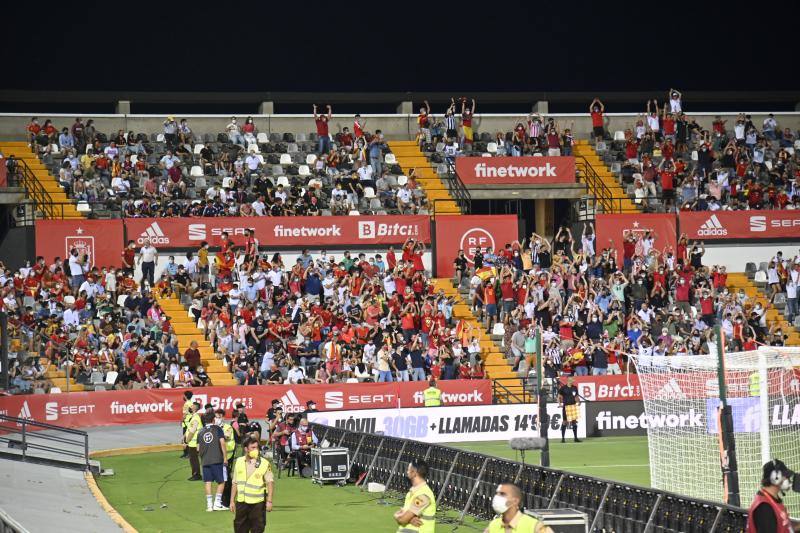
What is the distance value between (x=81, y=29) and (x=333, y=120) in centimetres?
1024

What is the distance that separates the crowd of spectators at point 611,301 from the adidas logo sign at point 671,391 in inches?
329

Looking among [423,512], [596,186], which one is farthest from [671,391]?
[596,186]

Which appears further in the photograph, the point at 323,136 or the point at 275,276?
the point at 323,136

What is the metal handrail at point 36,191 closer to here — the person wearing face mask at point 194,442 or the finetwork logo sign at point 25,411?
the finetwork logo sign at point 25,411

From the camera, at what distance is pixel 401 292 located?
41.5 metres

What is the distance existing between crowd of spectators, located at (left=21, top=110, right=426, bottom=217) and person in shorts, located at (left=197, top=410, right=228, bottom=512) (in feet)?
70.1

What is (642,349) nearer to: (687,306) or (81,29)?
(687,306)

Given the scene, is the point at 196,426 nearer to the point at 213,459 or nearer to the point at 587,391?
the point at 213,459

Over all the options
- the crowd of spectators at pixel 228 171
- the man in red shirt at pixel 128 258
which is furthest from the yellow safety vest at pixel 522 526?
the crowd of spectators at pixel 228 171

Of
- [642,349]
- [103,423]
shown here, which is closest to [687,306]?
[642,349]

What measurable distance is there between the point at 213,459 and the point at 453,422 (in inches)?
443

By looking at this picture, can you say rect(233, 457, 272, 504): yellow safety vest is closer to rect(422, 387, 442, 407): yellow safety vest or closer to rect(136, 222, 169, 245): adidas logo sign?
rect(422, 387, 442, 407): yellow safety vest

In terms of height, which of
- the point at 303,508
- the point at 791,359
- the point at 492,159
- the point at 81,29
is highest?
the point at 81,29

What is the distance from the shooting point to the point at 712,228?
4706 cm
